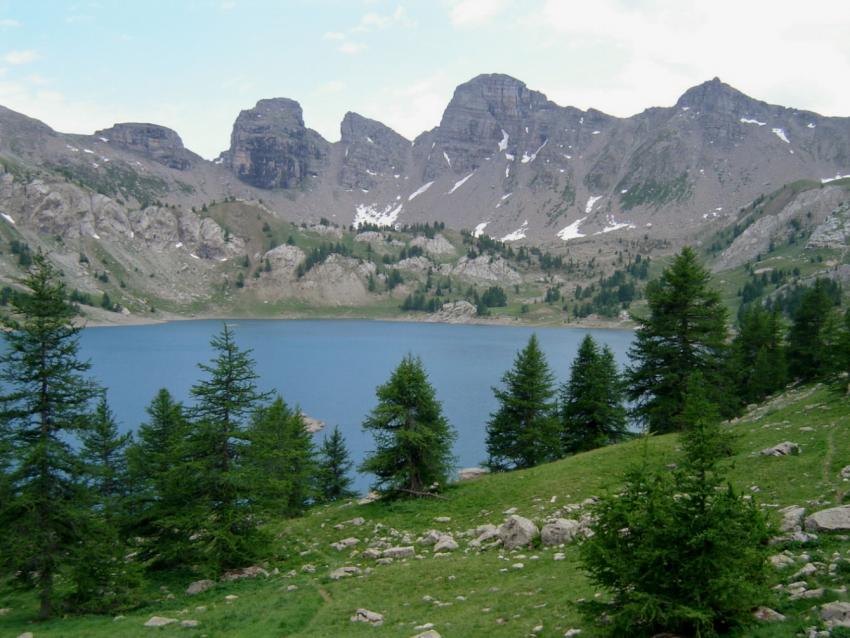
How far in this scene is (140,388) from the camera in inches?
4476

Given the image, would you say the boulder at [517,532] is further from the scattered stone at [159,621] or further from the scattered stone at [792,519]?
the scattered stone at [159,621]

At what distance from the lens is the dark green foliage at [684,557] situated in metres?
10.9

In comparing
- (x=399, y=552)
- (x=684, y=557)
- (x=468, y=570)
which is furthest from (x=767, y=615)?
(x=399, y=552)

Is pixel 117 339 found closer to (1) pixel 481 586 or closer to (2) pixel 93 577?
(2) pixel 93 577

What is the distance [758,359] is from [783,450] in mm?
32000

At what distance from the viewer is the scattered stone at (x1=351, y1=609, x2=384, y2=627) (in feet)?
58.2

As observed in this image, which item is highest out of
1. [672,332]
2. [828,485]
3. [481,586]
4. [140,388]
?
[672,332]

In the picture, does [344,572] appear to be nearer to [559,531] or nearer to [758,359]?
→ [559,531]

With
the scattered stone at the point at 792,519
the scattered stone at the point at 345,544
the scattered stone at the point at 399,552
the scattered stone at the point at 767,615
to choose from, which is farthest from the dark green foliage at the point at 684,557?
the scattered stone at the point at 345,544

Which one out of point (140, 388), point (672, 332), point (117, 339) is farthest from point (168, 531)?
point (117, 339)

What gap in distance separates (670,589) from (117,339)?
214763mm

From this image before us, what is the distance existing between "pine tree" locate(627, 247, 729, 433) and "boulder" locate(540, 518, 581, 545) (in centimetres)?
2020

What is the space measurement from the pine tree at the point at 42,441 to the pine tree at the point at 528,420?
30432 mm

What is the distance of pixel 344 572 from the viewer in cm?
2377
